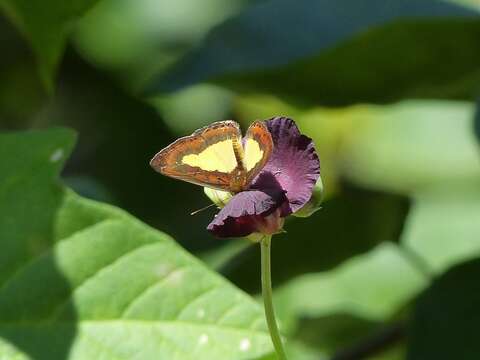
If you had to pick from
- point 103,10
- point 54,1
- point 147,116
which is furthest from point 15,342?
point 103,10

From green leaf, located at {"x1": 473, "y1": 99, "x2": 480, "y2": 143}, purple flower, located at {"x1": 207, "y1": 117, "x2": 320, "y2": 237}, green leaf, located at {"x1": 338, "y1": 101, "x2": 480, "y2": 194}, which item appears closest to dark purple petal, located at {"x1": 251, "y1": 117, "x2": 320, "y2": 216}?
purple flower, located at {"x1": 207, "y1": 117, "x2": 320, "y2": 237}

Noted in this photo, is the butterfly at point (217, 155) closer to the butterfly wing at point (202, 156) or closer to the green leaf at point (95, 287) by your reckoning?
the butterfly wing at point (202, 156)

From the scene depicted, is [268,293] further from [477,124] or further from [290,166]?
[477,124]

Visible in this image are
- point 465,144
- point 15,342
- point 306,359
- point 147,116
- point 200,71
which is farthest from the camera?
point 465,144

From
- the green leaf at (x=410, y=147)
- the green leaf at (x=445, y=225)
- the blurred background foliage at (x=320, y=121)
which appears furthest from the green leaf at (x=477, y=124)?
the green leaf at (x=410, y=147)

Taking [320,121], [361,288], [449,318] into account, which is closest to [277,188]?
[449,318]

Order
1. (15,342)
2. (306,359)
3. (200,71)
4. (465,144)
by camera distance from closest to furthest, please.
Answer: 1. (15,342)
2. (200,71)
3. (306,359)
4. (465,144)

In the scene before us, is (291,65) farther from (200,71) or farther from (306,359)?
(306,359)
